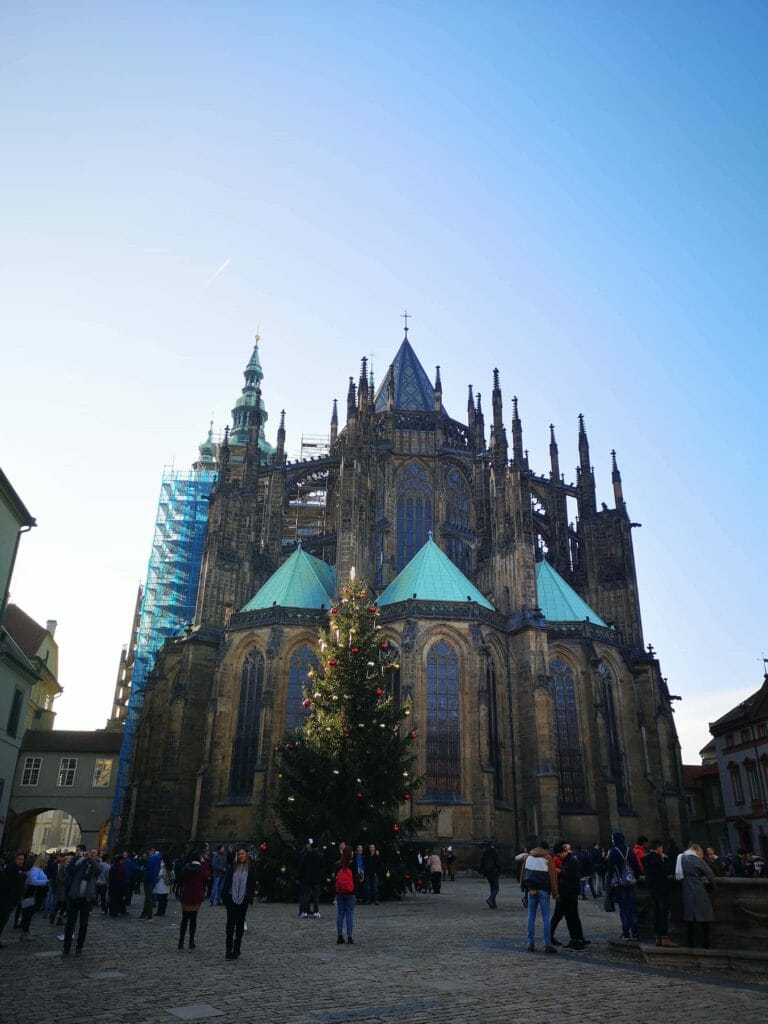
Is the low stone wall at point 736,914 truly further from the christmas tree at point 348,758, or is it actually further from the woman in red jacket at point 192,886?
the christmas tree at point 348,758

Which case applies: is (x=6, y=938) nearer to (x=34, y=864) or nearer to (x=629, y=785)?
(x=34, y=864)

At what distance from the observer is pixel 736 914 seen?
35.1 feet

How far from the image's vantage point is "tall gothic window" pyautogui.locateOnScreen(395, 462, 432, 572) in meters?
43.8

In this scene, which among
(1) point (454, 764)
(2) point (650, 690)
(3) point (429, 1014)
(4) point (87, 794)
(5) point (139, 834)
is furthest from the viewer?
(4) point (87, 794)

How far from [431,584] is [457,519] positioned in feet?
31.8

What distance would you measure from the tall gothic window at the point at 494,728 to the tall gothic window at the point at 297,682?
25.7 feet

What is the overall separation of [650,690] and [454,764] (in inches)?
465

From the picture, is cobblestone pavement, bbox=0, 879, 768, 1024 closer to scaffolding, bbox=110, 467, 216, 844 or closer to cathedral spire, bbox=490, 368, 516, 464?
cathedral spire, bbox=490, 368, 516, 464

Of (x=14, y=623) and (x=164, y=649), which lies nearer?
(x=164, y=649)

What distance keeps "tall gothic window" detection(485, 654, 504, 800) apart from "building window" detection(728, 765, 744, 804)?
20.9 metres

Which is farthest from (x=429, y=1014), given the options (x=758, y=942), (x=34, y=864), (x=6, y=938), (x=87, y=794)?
(x=87, y=794)

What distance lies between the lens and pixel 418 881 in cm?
2456

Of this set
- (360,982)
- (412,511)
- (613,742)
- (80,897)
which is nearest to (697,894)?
(360,982)

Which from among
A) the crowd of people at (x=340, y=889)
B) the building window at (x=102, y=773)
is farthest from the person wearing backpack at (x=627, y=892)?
Answer: the building window at (x=102, y=773)
